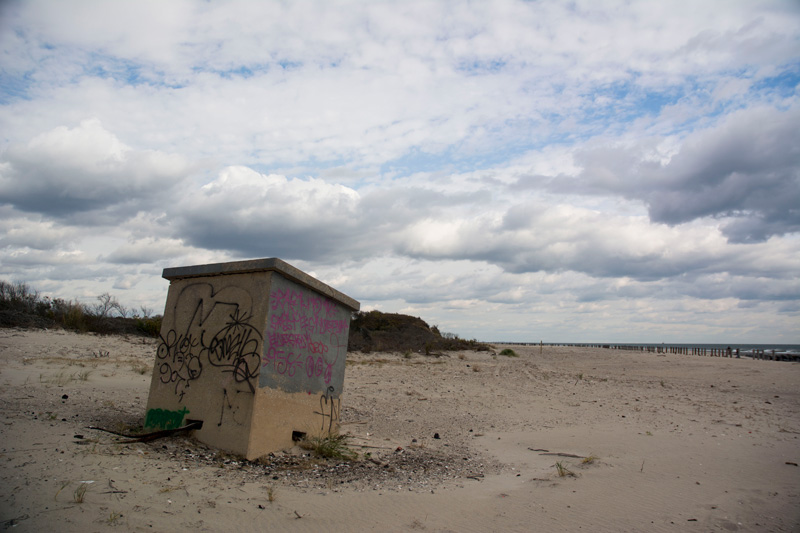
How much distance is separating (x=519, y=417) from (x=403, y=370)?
264 inches

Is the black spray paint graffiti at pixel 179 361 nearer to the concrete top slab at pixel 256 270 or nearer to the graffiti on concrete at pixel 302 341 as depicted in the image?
the concrete top slab at pixel 256 270

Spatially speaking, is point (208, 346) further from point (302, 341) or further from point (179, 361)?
point (302, 341)

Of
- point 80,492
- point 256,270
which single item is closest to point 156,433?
point 80,492

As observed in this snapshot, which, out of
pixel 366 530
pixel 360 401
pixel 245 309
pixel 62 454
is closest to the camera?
pixel 366 530

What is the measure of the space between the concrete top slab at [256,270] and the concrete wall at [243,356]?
1cm

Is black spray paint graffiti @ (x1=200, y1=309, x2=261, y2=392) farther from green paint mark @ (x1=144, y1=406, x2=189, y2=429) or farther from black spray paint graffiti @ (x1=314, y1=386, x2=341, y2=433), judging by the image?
black spray paint graffiti @ (x1=314, y1=386, x2=341, y2=433)

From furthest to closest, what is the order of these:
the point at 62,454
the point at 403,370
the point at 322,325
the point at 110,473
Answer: the point at 403,370, the point at 322,325, the point at 62,454, the point at 110,473

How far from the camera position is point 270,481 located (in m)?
5.05

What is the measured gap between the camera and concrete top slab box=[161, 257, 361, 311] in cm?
598

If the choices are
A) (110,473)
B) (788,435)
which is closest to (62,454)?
(110,473)

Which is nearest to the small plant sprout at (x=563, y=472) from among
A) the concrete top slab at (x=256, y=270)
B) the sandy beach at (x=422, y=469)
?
the sandy beach at (x=422, y=469)

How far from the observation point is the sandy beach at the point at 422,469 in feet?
13.2

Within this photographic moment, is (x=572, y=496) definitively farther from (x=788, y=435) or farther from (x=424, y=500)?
(x=788, y=435)

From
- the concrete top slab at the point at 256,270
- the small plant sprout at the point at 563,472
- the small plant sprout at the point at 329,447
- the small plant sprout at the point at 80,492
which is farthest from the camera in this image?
the small plant sprout at the point at 329,447
